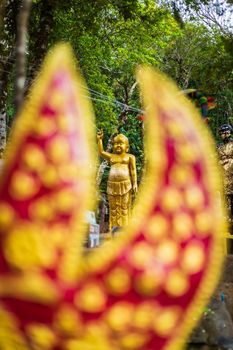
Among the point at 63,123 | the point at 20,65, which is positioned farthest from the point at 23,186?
the point at 20,65

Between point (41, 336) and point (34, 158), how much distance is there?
44 centimetres

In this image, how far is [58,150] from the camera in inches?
58.3

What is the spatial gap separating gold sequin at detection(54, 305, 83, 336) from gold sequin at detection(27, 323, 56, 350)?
31 millimetres

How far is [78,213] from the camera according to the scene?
4.89ft

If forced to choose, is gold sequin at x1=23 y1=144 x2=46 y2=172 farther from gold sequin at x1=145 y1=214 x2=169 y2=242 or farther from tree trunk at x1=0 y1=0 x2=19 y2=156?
tree trunk at x1=0 y1=0 x2=19 y2=156

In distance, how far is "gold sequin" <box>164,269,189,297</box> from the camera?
153 centimetres

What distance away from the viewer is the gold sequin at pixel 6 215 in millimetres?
1424

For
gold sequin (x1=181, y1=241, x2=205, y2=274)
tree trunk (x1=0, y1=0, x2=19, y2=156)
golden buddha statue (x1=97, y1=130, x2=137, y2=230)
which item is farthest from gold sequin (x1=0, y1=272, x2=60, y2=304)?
tree trunk (x1=0, y1=0, x2=19, y2=156)

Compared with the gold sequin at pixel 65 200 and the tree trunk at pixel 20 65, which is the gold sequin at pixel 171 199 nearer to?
the gold sequin at pixel 65 200

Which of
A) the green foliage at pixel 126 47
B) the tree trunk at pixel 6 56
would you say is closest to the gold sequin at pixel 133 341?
the green foliage at pixel 126 47

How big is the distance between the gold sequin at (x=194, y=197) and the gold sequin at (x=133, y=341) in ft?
1.19

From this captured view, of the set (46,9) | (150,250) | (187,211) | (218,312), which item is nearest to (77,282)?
(150,250)

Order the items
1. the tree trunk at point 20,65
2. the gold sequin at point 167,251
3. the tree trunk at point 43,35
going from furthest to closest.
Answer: the tree trunk at point 43,35 → the tree trunk at point 20,65 → the gold sequin at point 167,251

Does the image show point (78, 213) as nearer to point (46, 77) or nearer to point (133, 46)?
point (46, 77)
